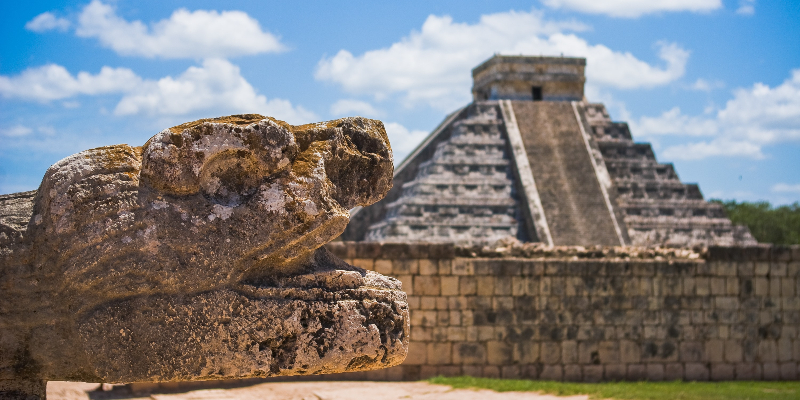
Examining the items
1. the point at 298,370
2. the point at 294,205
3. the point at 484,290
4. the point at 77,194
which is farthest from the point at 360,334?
the point at 484,290

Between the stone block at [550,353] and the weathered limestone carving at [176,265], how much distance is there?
966 cm

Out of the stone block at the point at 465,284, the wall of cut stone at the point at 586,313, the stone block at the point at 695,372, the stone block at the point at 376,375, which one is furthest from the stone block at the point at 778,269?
the stone block at the point at 376,375

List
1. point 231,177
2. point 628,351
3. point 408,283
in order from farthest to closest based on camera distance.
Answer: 1. point 628,351
2. point 408,283
3. point 231,177

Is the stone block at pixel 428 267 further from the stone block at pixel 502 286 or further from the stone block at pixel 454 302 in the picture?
the stone block at pixel 502 286

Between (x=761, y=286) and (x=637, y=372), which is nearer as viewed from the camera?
(x=637, y=372)

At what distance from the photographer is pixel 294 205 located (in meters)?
3.39

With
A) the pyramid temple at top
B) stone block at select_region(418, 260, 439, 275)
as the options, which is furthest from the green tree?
stone block at select_region(418, 260, 439, 275)

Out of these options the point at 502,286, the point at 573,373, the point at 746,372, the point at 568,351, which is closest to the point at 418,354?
the point at 502,286

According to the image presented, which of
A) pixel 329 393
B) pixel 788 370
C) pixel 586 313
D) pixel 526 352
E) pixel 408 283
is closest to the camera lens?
pixel 329 393

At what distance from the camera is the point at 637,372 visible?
511 inches

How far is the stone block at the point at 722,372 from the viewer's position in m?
13.2

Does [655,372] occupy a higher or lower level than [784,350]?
lower

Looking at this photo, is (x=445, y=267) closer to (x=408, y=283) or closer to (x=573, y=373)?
(x=408, y=283)

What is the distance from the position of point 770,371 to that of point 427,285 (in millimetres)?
5721
